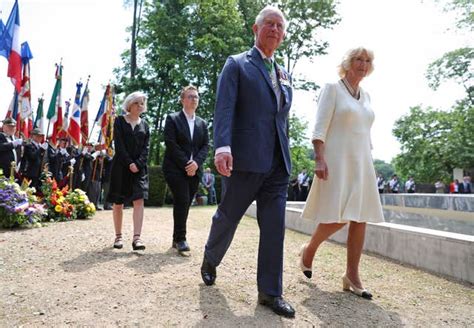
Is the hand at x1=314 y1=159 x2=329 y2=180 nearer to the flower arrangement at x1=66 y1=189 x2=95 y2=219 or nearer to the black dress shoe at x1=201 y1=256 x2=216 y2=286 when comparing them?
the black dress shoe at x1=201 y1=256 x2=216 y2=286

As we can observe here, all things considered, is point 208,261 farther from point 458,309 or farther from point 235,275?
point 458,309

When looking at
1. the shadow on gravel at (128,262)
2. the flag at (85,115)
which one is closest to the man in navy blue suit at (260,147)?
the shadow on gravel at (128,262)

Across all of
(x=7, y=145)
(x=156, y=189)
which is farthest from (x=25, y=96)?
(x=156, y=189)

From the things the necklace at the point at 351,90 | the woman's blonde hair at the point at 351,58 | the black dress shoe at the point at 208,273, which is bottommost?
the black dress shoe at the point at 208,273

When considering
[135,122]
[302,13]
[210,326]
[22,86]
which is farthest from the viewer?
[302,13]

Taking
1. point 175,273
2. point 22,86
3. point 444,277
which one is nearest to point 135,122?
point 175,273

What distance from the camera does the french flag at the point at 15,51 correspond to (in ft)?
34.3

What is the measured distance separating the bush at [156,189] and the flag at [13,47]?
6.49 meters

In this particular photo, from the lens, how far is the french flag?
10.5 meters

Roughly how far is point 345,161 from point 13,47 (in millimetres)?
9976

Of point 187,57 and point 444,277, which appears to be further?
point 187,57

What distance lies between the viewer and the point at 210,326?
2613 mm

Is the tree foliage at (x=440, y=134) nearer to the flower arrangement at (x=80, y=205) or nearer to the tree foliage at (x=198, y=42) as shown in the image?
the tree foliage at (x=198, y=42)

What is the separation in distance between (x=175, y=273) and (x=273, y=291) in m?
1.32
